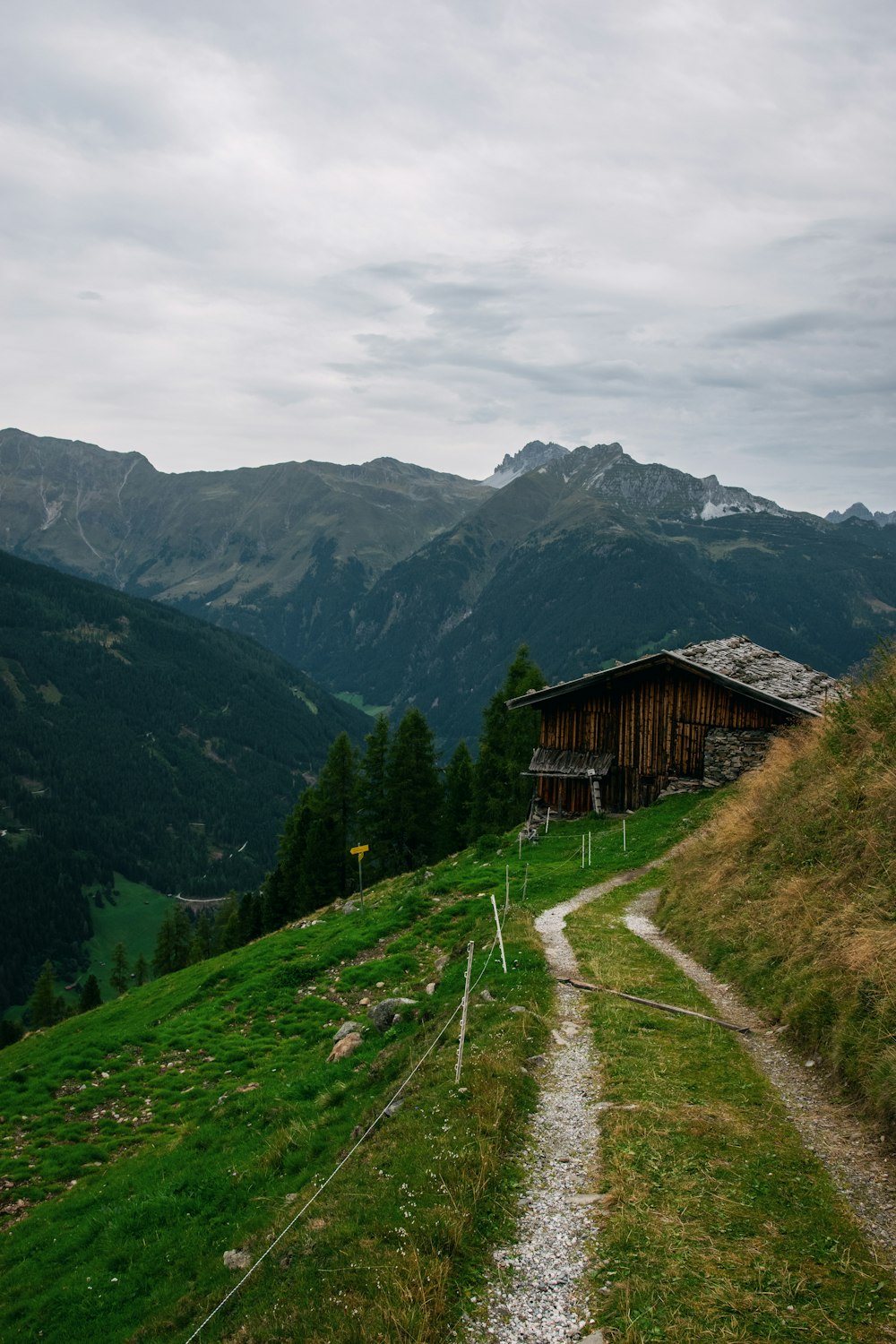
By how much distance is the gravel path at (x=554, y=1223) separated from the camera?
265 inches

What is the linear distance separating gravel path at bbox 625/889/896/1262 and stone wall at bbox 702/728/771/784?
2450cm

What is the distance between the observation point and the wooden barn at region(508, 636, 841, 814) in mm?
37125

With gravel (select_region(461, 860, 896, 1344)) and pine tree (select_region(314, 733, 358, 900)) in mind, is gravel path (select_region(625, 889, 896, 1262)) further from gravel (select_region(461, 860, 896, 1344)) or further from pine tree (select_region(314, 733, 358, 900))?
pine tree (select_region(314, 733, 358, 900))

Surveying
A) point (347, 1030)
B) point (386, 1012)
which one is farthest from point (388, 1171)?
point (347, 1030)

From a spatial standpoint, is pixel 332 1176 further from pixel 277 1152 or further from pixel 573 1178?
pixel 277 1152

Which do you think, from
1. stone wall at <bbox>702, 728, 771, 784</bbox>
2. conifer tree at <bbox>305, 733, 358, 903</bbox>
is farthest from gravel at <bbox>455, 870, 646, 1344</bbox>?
conifer tree at <bbox>305, 733, 358, 903</bbox>

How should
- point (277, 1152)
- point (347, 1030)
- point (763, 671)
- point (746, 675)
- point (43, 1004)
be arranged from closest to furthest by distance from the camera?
1. point (277, 1152)
2. point (347, 1030)
3. point (746, 675)
4. point (763, 671)
5. point (43, 1004)

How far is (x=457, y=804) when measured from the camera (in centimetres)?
7625

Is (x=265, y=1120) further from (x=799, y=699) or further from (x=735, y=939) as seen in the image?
(x=799, y=699)

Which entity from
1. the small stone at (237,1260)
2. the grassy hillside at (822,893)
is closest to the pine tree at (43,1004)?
the grassy hillside at (822,893)

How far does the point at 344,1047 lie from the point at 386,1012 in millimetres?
1335

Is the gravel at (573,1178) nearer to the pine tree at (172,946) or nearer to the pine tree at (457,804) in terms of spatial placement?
the pine tree at (457,804)

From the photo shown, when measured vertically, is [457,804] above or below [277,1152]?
below

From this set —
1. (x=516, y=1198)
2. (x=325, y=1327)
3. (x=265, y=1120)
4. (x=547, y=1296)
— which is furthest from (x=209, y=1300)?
(x=265, y=1120)
